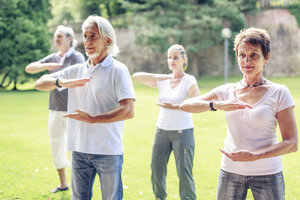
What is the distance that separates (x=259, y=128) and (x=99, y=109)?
1.32 metres

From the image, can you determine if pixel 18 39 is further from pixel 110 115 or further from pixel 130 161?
pixel 110 115

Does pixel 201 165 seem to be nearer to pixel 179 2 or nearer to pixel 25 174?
pixel 25 174

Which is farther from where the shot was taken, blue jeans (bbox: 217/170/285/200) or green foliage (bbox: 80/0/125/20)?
green foliage (bbox: 80/0/125/20)

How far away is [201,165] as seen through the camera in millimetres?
6871

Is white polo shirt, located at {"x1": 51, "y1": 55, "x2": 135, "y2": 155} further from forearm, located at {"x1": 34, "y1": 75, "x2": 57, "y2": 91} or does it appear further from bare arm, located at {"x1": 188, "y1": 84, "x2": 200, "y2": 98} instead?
bare arm, located at {"x1": 188, "y1": 84, "x2": 200, "y2": 98}

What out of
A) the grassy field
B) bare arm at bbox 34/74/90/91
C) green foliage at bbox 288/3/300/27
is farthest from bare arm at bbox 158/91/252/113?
green foliage at bbox 288/3/300/27

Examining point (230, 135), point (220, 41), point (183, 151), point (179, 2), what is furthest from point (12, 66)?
point (230, 135)

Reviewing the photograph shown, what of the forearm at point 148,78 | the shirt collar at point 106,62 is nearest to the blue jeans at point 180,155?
the forearm at point 148,78

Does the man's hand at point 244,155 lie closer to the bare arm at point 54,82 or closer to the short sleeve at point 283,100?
the short sleeve at point 283,100

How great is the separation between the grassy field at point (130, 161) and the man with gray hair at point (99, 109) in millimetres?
2281

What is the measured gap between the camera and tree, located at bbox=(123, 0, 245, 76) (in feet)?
90.9

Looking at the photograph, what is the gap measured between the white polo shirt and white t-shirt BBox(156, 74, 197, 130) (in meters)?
1.44

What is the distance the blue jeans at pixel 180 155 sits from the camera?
14.3 feet

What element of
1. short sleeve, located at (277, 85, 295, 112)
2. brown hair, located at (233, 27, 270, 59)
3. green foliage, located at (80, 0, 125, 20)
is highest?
green foliage, located at (80, 0, 125, 20)
